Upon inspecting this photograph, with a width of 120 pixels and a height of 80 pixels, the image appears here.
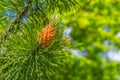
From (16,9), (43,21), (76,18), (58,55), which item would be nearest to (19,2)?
(16,9)

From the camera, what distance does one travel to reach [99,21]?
21.6 feet

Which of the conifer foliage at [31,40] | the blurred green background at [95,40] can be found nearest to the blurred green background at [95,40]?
the blurred green background at [95,40]

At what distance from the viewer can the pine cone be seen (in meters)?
1.40

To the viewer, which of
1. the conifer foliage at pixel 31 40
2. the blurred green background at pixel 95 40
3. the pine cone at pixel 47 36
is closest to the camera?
the pine cone at pixel 47 36

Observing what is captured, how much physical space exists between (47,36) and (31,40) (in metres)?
0.14

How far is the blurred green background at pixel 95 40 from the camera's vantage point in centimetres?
660

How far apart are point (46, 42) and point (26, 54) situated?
128mm

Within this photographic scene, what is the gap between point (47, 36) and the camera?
1.40 metres

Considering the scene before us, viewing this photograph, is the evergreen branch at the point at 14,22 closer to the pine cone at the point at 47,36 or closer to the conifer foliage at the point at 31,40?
the conifer foliage at the point at 31,40

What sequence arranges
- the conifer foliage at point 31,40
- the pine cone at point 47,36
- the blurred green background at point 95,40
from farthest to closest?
1. the blurred green background at point 95,40
2. the conifer foliage at point 31,40
3. the pine cone at point 47,36

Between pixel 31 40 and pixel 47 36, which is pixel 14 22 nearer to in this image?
pixel 31 40

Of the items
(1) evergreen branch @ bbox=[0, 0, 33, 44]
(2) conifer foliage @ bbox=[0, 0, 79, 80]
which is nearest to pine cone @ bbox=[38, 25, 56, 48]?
(2) conifer foliage @ bbox=[0, 0, 79, 80]

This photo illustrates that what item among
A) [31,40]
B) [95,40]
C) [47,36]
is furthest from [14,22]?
[95,40]

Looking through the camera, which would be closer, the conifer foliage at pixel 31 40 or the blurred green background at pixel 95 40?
the conifer foliage at pixel 31 40
